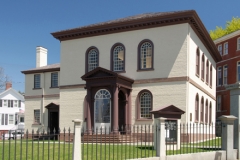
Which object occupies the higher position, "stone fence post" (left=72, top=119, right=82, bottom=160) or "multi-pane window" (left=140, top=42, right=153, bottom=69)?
"multi-pane window" (left=140, top=42, right=153, bottom=69)

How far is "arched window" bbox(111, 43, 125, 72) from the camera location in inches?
949

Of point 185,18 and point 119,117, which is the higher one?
point 185,18

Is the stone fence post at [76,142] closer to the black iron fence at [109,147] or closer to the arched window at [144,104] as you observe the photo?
the black iron fence at [109,147]

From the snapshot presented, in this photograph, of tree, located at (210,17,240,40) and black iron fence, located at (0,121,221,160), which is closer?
black iron fence, located at (0,121,221,160)

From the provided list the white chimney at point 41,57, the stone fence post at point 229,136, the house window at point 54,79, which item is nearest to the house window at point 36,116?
the house window at point 54,79

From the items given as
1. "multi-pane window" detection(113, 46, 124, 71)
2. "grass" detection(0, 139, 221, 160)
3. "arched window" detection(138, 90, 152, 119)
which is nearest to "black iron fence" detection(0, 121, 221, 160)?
"grass" detection(0, 139, 221, 160)

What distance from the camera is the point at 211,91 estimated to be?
101ft

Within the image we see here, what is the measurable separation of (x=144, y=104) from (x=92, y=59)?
17.7 feet

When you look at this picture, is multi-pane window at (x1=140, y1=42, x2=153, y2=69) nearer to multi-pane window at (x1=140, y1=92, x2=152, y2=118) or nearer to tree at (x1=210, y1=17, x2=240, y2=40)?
multi-pane window at (x1=140, y1=92, x2=152, y2=118)

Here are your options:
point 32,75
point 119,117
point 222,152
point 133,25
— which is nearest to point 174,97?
point 119,117

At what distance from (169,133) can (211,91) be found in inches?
679

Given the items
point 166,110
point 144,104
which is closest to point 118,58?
point 144,104

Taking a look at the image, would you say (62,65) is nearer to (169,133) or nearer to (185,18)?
(185,18)

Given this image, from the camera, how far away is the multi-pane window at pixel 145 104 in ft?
75.2
